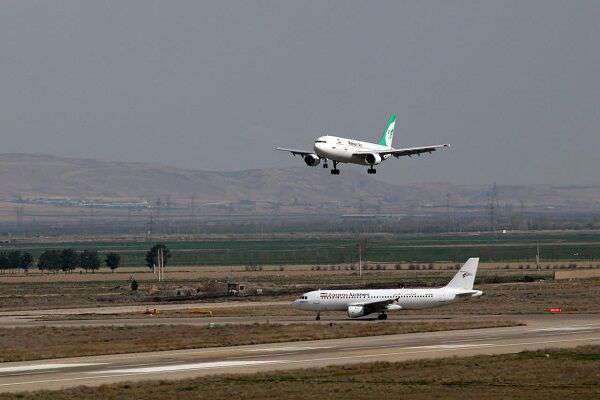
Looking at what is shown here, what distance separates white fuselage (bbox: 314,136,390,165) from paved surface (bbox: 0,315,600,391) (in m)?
17.8

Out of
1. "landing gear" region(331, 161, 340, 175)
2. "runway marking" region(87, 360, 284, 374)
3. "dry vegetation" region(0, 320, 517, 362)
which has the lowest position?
"runway marking" region(87, 360, 284, 374)

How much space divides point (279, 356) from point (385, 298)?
3603 centimetres

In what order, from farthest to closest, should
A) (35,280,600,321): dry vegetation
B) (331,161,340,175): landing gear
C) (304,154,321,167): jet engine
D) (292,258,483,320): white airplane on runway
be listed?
(35,280,600,321): dry vegetation → (292,258,483,320): white airplane on runway → (304,154,321,167): jet engine → (331,161,340,175): landing gear

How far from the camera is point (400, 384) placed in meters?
62.9

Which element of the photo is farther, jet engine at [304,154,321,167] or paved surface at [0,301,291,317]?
paved surface at [0,301,291,317]

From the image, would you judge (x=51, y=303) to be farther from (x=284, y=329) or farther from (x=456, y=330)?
(x=456, y=330)

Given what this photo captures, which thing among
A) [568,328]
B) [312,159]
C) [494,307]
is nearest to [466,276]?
[494,307]

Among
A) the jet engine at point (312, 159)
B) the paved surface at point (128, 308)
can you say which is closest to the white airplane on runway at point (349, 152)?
the jet engine at point (312, 159)

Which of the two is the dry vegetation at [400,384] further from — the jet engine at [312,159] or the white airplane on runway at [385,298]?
the white airplane on runway at [385,298]

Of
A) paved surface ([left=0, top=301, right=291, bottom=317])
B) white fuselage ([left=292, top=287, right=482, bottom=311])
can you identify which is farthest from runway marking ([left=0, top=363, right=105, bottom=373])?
paved surface ([left=0, top=301, right=291, bottom=317])

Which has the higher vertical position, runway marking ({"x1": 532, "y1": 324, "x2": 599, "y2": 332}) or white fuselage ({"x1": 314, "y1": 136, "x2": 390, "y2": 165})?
white fuselage ({"x1": 314, "y1": 136, "x2": 390, "y2": 165})

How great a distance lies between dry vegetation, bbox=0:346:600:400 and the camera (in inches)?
2318

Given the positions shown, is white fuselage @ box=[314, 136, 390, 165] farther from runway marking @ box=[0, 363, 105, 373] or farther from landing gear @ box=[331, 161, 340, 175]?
runway marking @ box=[0, 363, 105, 373]

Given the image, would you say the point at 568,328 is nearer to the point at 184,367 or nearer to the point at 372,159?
the point at 372,159
